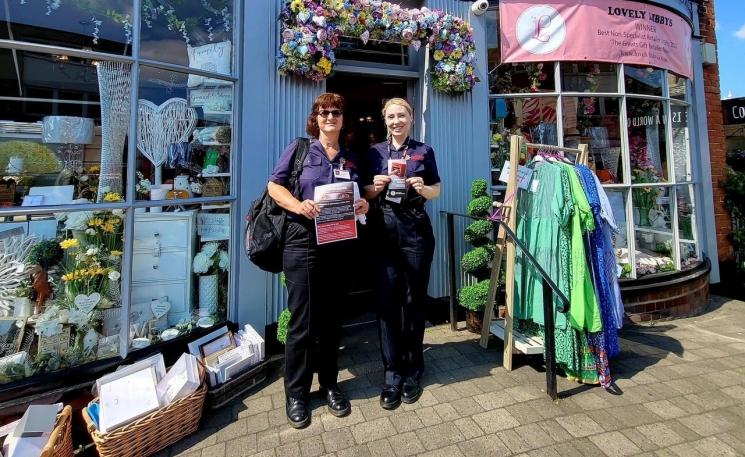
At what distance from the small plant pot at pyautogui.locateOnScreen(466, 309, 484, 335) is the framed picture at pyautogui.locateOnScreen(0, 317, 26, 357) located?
3461mm

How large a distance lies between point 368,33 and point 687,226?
15.5 feet

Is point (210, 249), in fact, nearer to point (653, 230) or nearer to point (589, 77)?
point (589, 77)

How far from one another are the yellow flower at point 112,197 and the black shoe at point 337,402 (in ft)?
6.46

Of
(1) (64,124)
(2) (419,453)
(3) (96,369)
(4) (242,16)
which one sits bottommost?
(2) (419,453)

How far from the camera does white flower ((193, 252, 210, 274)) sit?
3197mm

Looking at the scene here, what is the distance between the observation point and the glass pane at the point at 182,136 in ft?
9.47

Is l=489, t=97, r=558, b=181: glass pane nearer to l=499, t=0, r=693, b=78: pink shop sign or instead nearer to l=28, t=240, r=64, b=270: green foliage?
l=499, t=0, r=693, b=78: pink shop sign

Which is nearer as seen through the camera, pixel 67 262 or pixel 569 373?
pixel 67 262

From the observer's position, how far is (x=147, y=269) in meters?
2.92

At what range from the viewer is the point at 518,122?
4.38 m

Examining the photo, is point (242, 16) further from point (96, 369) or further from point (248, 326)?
point (96, 369)

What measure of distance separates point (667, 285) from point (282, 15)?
193 inches

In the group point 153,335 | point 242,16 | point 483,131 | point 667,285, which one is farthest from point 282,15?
point 667,285

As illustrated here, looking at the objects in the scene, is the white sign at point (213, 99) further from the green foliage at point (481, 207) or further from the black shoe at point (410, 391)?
the black shoe at point (410, 391)
